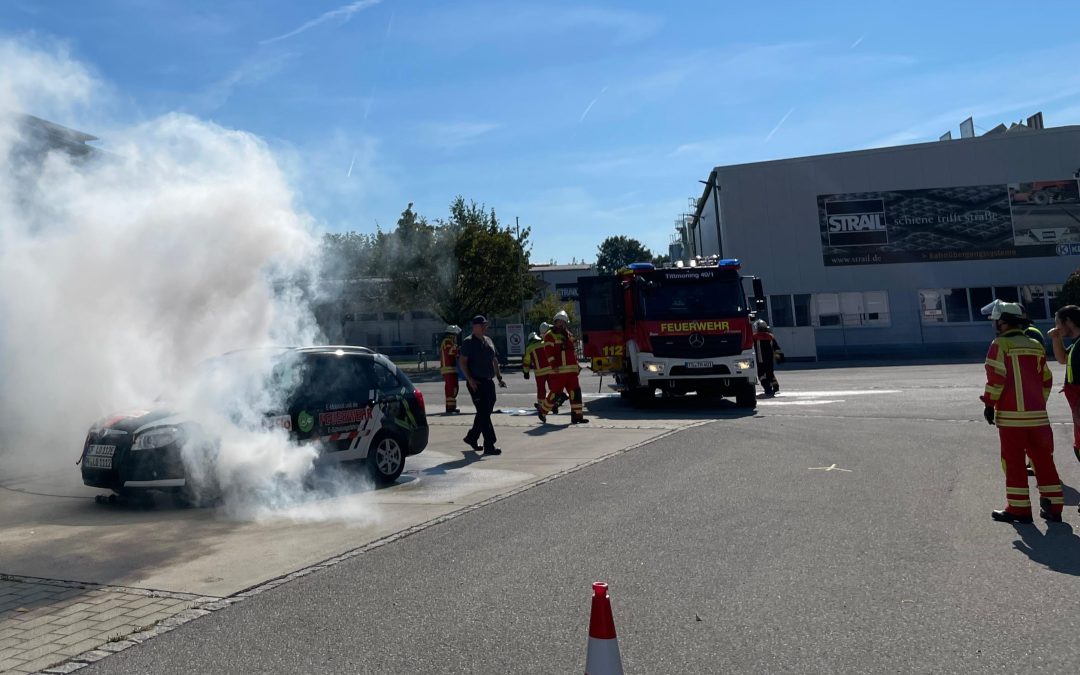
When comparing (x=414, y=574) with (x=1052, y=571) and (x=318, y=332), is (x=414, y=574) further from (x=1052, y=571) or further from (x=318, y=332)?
(x=318, y=332)

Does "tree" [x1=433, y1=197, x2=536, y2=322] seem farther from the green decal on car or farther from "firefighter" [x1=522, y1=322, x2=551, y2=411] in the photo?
the green decal on car

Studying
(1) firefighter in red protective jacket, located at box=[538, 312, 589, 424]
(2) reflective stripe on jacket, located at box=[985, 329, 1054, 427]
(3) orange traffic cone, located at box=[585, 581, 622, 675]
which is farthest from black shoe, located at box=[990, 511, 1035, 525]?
(1) firefighter in red protective jacket, located at box=[538, 312, 589, 424]

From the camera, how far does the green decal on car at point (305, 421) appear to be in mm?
8844

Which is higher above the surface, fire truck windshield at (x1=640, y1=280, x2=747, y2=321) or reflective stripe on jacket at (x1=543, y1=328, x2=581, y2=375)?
fire truck windshield at (x1=640, y1=280, x2=747, y2=321)

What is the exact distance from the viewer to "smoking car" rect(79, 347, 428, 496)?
8008 mm

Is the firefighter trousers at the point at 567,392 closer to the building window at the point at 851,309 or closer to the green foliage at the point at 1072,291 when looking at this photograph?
the green foliage at the point at 1072,291

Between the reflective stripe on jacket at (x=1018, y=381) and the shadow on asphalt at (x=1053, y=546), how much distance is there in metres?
0.81

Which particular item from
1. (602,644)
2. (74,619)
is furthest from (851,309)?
(602,644)

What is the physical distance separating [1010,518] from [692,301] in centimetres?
1055

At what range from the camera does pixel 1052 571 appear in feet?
17.4

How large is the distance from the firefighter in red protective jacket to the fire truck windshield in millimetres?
1974

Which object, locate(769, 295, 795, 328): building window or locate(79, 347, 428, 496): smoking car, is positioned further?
locate(769, 295, 795, 328): building window

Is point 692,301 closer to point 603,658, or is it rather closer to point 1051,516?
point 1051,516

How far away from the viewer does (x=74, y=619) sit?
16.4 feet
